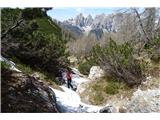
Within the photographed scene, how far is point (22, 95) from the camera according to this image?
21.6 feet

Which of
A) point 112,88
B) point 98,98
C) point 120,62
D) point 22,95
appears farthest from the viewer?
point 120,62

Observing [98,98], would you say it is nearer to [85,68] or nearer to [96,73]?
[96,73]

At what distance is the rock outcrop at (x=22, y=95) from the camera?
6234 mm

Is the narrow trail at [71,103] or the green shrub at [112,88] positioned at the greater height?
the narrow trail at [71,103]

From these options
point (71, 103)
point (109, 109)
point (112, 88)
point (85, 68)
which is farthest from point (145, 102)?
point (85, 68)

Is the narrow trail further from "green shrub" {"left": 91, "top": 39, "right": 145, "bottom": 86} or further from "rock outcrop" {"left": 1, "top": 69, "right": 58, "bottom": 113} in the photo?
"green shrub" {"left": 91, "top": 39, "right": 145, "bottom": 86}

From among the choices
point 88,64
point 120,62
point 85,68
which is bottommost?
point 85,68

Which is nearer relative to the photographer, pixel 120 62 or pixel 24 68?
pixel 24 68

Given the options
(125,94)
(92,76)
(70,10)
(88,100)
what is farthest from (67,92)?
(70,10)

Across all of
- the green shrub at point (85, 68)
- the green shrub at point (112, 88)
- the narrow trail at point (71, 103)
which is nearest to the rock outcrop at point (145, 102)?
the narrow trail at point (71, 103)

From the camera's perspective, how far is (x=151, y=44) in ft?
29.8

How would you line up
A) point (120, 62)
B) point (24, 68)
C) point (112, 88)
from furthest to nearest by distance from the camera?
1. point (120, 62)
2. point (112, 88)
3. point (24, 68)

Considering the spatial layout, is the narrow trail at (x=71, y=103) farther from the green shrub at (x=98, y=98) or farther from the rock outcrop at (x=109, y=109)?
the green shrub at (x=98, y=98)
